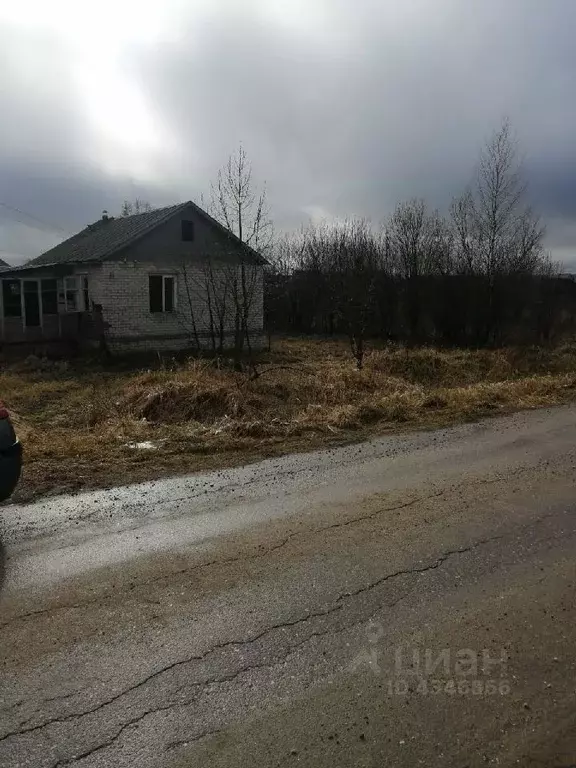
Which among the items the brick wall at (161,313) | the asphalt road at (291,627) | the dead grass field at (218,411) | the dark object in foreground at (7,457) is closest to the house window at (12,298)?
the brick wall at (161,313)

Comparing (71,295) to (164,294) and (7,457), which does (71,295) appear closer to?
(164,294)

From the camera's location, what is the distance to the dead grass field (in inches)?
234

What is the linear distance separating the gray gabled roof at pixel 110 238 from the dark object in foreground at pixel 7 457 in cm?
1160

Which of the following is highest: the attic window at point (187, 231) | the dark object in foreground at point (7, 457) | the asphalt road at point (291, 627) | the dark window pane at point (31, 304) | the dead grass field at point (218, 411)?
the attic window at point (187, 231)

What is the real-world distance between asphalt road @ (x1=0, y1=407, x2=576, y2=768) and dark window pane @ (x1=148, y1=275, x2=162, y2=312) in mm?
14604

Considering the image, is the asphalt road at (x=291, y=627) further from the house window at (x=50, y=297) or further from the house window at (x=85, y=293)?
the house window at (x=50, y=297)

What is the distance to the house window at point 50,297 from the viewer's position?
63.9 feet

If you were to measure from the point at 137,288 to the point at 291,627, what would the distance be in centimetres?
1678

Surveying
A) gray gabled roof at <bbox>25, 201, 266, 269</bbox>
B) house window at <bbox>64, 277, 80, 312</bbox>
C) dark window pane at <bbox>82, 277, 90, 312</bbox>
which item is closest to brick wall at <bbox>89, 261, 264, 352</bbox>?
dark window pane at <bbox>82, 277, 90, 312</bbox>

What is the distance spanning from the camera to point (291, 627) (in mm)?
3014

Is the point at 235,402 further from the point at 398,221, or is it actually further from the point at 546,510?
the point at 398,221

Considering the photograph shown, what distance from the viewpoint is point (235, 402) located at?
330 inches

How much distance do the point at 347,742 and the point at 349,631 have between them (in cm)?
72

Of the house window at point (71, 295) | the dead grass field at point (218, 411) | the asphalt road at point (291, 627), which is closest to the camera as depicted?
the asphalt road at point (291, 627)
